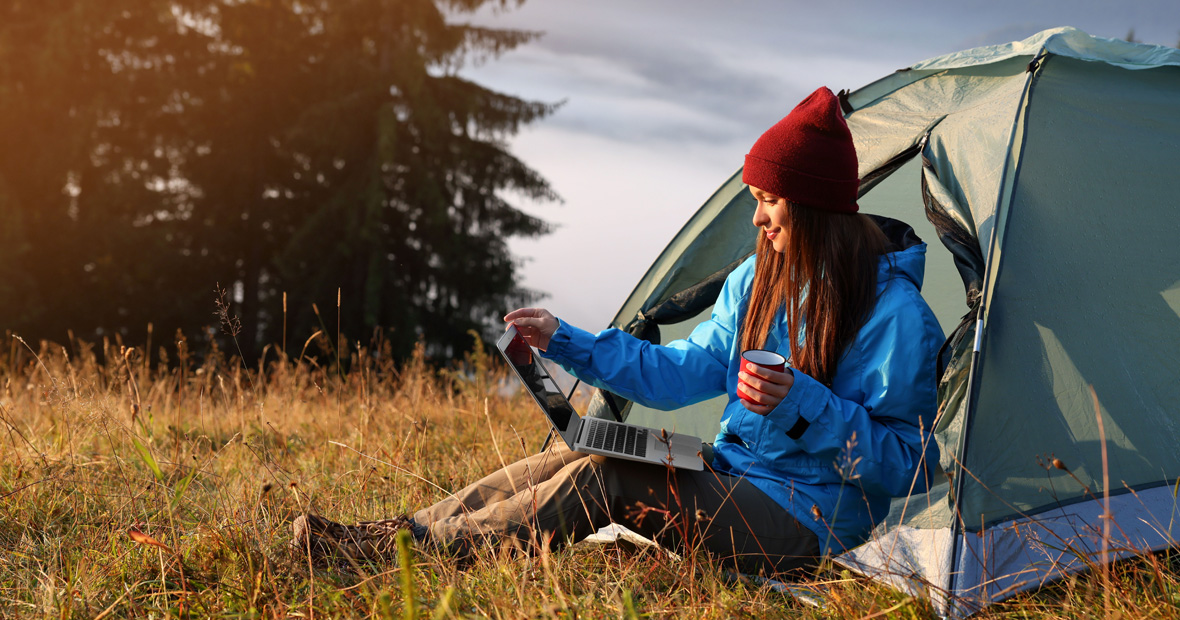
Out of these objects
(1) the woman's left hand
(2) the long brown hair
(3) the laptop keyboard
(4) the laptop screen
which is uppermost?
(2) the long brown hair

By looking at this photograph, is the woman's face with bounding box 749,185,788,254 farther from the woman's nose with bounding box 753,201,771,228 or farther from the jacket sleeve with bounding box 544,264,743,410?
the jacket sleeve with bounding box 544,264,743,410

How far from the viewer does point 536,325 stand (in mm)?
2150

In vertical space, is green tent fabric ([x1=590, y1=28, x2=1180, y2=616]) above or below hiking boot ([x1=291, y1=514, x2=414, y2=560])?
above

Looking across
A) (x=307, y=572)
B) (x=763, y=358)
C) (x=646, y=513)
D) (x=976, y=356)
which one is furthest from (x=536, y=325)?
(x=976, y=356)

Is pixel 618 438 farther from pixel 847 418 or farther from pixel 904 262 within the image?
pixel 904 262

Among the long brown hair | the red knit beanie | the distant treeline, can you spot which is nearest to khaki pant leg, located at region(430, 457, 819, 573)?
the long brown hair

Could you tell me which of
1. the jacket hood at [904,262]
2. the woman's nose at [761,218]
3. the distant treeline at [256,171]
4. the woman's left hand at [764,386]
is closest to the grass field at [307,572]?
the woman's left hand at [764,386]

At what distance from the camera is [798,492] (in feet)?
6.25

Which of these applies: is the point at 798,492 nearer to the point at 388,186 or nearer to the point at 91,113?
the point at 388,186

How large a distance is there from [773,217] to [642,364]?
554mm

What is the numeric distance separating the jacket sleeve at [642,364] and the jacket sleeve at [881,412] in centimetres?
35

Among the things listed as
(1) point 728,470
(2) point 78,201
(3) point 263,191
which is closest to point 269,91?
(3) point 263,191

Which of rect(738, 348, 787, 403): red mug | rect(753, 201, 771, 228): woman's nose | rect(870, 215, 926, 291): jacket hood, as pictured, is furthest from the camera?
rect(753, 201, 771, 228): woman's nose

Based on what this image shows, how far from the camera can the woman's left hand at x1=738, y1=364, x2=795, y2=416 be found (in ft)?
5.47
